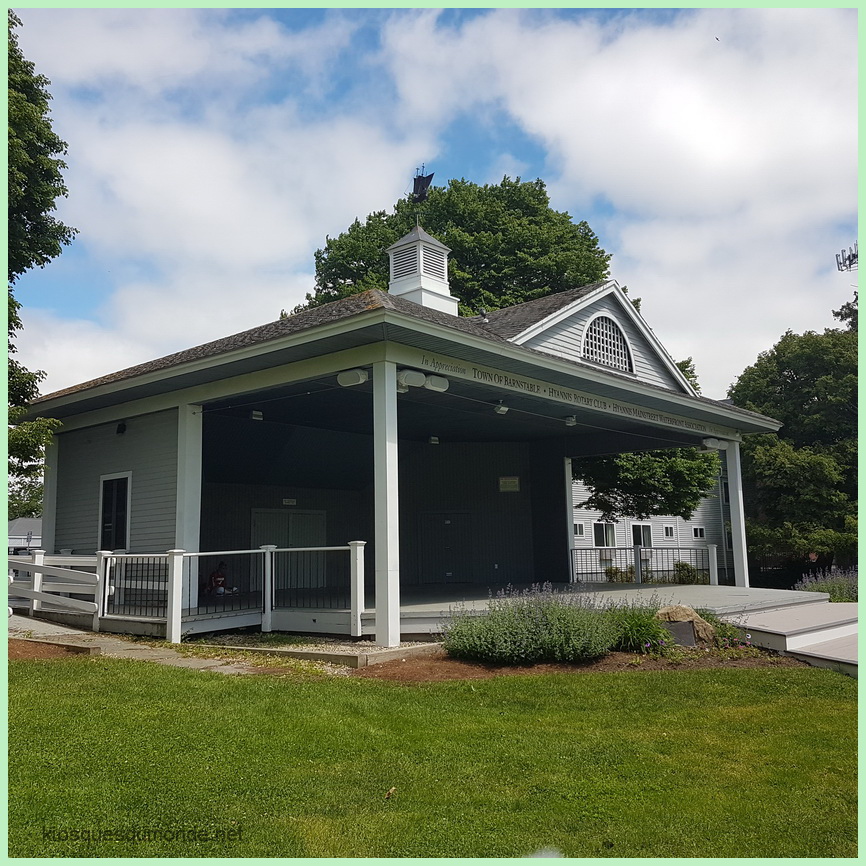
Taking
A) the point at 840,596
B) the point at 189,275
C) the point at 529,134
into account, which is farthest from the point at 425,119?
the point at 840,596

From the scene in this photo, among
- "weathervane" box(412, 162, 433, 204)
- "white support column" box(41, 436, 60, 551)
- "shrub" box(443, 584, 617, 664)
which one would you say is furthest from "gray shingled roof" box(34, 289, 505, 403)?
"weathervane" box(412, 162, 433, 204)

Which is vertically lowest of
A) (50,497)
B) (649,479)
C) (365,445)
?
(50,497)

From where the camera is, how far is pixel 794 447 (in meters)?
32.0

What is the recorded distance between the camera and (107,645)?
33.8ft

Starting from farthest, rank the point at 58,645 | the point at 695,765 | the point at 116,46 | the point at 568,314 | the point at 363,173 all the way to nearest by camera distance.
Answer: the point at 568,314, the point at 363,173, the point at 58,645, the point at 116,46, the point at 695,765

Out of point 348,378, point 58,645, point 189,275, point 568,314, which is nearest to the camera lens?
point 58,645

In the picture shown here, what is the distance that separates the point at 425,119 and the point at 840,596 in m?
12.7

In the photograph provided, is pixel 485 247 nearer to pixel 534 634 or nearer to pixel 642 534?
pixel 642 534

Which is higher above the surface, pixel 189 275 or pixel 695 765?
pixel 189 275

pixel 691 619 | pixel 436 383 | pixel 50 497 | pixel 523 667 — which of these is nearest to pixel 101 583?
pixel 50 497

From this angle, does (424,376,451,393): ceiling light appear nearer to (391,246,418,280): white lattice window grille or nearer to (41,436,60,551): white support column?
(391,246,418,280): white lattice window grille

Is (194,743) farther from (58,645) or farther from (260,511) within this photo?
(260,511)

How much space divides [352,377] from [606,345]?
774 cm

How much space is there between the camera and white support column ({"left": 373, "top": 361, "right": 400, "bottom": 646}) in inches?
388
